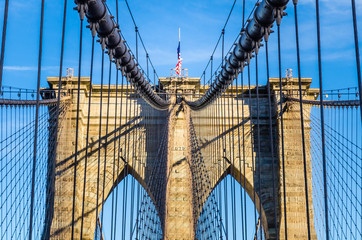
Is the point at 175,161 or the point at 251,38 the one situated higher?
the point at 251,38

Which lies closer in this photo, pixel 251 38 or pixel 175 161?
pixel 251 38

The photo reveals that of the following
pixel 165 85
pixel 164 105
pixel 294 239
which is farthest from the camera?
pixel 165 85

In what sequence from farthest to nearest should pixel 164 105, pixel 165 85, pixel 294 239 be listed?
pixel 165 85, pixel 164 105, pixel 294 239

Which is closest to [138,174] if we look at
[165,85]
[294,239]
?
[165,85]

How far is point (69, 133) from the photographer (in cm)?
2050

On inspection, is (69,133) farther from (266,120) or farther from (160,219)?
(266,120)

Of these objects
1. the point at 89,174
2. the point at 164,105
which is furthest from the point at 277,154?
the point at 89,174

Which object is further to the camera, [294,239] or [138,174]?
[138,174]

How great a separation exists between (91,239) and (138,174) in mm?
2489

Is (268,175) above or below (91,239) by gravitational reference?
above

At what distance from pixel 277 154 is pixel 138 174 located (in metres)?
4.42

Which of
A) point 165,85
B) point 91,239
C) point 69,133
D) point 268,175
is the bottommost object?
point 91,239

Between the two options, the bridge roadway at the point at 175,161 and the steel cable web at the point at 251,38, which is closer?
the steel cable web at the point at 251,38

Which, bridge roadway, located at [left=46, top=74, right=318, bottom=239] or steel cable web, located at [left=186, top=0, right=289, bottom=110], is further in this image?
bridge roadway, located at [left=46, top=74, right=318, bottom=239]
